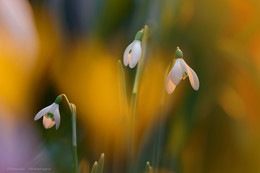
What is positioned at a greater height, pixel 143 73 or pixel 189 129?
pixel 143 73

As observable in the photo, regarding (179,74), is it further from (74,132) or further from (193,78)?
(74,132)

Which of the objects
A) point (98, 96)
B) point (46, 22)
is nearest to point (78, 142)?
point (98, 96)

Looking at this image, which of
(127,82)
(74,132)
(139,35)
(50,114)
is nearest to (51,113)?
(50,114)

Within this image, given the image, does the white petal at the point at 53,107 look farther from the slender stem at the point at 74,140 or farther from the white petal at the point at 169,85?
the white petal at the point at 169,85

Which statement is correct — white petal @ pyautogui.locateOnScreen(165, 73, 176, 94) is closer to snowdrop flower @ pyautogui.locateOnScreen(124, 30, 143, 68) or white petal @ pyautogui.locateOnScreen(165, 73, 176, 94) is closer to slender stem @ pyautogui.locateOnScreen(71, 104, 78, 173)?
snowdrop flower @ pyautogui.locateOnScreen(124, 30, 143, 68)

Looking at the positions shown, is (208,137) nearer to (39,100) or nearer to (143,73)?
(143,73)

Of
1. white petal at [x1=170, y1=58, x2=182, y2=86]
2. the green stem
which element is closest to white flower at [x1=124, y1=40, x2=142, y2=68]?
white petal at [x1=170, y1=58, x2=182, y2=86]
